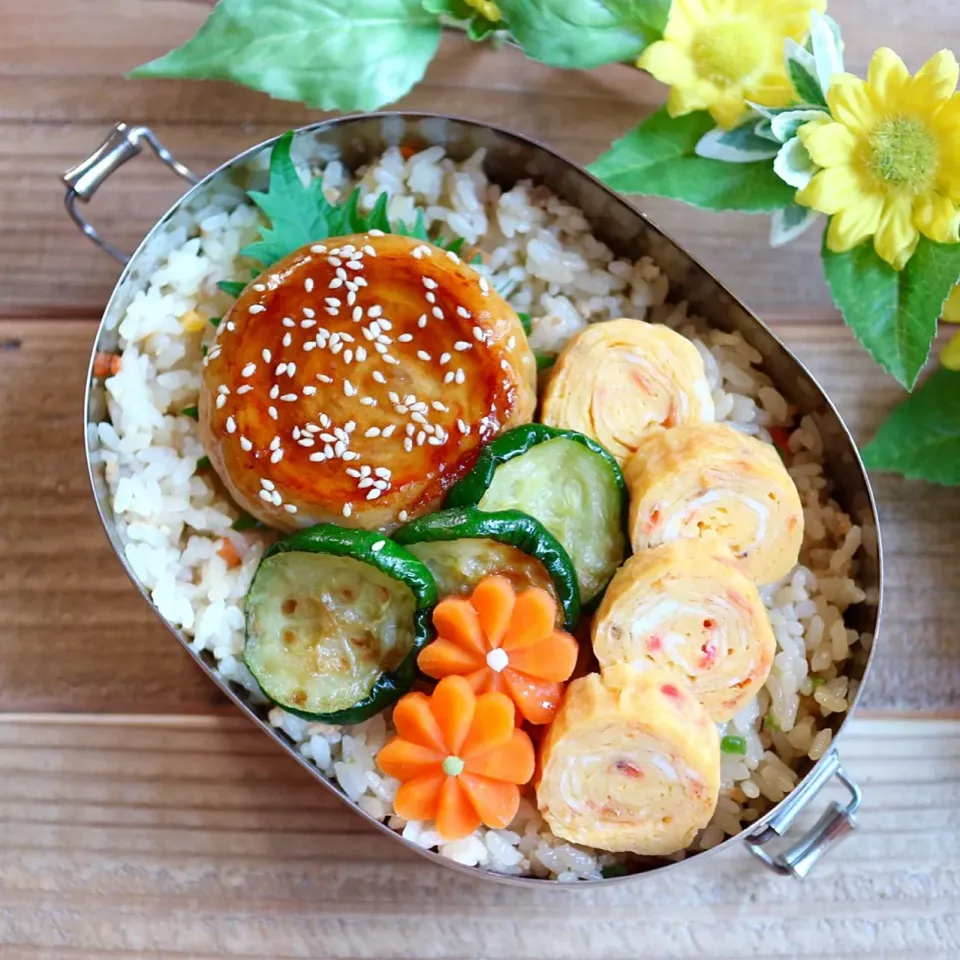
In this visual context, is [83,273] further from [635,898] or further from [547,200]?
[635,898]

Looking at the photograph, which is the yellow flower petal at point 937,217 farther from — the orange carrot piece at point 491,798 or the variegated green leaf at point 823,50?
the orange carrot piece at point 491,798

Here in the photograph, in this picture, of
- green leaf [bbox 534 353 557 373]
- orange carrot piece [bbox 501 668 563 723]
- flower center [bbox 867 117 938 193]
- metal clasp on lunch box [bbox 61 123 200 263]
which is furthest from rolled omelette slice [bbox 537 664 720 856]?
metal clasp on lunch box [bbox 61 123 200 263]

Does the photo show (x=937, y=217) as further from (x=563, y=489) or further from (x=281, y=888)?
(x=281, y=888)

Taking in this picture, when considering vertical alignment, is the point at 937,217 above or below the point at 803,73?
below

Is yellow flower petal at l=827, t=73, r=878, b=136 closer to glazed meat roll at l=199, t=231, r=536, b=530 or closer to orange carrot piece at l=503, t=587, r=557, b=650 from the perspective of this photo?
glazed meat roll at l=199, t=231, r=536, b=530

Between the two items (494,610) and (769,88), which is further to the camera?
(769,88)

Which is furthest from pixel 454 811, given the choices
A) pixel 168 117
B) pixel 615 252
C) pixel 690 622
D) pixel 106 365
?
pixel 168 117

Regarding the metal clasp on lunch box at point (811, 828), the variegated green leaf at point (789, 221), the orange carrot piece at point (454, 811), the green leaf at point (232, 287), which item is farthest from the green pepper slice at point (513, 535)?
the variegated green leaf at point (789, 221)

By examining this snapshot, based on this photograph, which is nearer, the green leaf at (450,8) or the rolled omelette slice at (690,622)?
the rolled omelette slice at (690,622)
